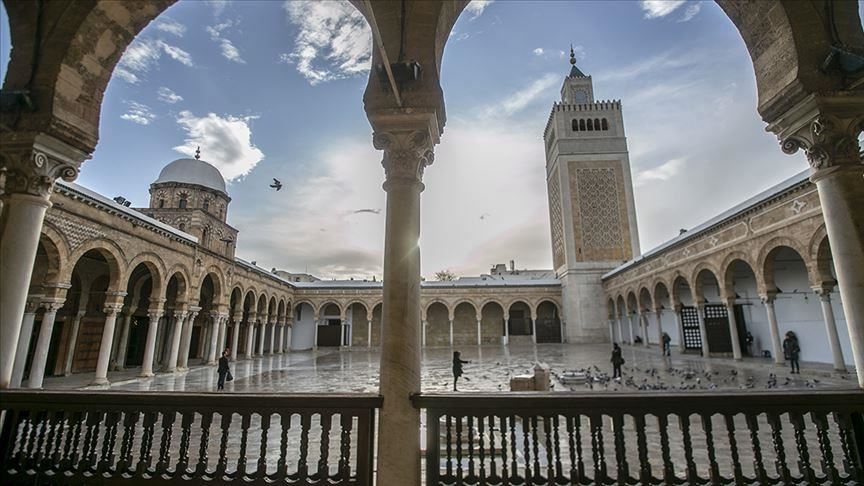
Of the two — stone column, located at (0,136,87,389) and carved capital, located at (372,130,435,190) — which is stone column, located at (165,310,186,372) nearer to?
stone column, located at (0,136,87,389)

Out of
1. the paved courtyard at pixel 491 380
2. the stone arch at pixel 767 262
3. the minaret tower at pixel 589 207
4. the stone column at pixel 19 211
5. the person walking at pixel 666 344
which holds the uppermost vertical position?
the minaret tower at pixel 589 207

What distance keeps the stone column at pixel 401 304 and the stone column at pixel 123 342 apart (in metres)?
19.2

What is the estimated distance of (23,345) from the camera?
33.5 feet

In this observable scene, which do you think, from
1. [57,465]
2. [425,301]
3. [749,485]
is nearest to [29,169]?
[57,465]

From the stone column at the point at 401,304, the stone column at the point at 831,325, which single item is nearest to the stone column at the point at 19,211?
the stone column at the point at 401,304

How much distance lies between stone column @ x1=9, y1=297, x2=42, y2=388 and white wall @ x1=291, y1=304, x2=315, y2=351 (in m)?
22.4

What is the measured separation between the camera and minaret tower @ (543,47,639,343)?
3183 centimetres

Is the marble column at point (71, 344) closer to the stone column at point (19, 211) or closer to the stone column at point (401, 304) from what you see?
the stone column at point (19, 211)

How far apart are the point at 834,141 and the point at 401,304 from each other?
3.71 metres

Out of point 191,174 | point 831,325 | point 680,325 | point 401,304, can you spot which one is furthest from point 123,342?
point 680,325

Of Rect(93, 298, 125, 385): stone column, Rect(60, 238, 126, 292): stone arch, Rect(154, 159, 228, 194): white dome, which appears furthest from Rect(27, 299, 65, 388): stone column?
Rect(154, 159, 228, 194): white dome

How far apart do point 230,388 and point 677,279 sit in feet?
65.4

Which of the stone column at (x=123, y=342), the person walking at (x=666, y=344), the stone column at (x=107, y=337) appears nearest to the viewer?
the stone column at (x=107, y=337)

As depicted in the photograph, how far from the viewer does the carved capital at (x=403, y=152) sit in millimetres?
3393
